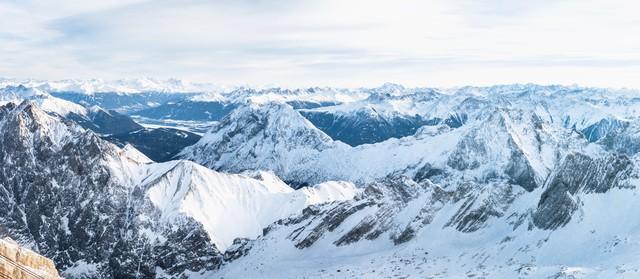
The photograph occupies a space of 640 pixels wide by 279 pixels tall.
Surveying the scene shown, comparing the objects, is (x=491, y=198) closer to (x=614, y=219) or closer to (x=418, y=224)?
(x=418, y=224)

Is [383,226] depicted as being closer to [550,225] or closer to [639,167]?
[550,225]

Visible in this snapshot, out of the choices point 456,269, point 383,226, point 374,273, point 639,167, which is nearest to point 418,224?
point 383,226

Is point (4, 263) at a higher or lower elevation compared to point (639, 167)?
higher

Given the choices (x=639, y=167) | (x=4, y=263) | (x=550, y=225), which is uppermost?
(x=4, y=263)

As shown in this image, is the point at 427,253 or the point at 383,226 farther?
the point at 383,226

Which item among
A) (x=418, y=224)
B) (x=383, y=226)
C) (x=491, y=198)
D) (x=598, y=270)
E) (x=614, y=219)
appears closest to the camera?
(x=598, y=270)

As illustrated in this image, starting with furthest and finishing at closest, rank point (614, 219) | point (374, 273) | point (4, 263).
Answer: point (374, 273)
point (614, 219)
point (4, 263)
